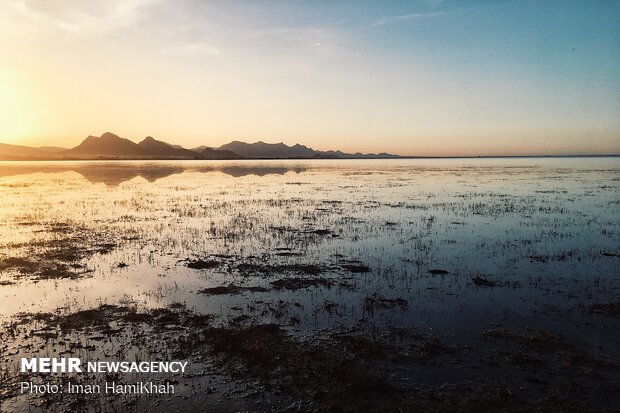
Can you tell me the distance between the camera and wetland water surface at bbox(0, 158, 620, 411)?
379 inches

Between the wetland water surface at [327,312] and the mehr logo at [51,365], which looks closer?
the wetland water surface at [327,312]

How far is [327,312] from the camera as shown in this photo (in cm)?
1461

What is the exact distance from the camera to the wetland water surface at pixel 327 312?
379 inches

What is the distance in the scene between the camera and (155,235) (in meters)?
28.5

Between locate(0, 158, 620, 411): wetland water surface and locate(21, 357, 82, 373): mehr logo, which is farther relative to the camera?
locate(21, 357, 82, 373): mehr logo

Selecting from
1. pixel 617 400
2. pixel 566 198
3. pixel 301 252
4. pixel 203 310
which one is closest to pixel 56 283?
pixel 203 310

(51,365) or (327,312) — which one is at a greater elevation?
(327,312)

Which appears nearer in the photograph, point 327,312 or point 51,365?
point 51,365

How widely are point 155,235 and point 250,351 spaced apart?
1969 cm

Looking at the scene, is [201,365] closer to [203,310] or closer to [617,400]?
[203,310]

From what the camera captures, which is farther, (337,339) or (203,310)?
(203,310)

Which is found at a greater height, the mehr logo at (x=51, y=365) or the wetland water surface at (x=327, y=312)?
the wetland water surface at (x=327, y=312)

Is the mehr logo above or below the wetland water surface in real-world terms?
below

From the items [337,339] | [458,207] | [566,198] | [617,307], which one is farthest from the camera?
[566,198]
